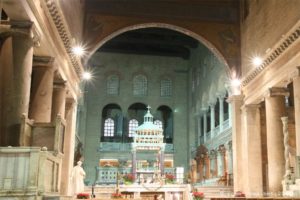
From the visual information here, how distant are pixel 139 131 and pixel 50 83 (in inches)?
521

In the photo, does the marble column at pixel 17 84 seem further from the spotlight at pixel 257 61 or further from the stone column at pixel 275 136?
the spotlight at pixel 257 61

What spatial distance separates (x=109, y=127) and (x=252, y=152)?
71.3 feet

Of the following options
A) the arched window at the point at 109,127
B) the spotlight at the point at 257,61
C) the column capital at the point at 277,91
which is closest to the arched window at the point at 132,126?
the arched window at the point at 109,127

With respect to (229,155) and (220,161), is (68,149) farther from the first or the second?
(220,161)

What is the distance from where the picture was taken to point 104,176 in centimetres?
3312

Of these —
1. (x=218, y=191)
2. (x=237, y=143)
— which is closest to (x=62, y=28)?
(x=237, y=143)

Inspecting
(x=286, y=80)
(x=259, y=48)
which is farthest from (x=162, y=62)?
(x=286, y=80)

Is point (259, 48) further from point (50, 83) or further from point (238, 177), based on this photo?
point (50, 83)

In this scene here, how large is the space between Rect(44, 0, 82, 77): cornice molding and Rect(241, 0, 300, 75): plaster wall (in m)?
8.67

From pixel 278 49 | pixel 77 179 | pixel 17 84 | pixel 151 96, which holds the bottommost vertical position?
pixel 77 179

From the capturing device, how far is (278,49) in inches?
699

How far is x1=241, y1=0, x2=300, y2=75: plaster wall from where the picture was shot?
17562 mm

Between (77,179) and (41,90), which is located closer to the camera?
(41,90)

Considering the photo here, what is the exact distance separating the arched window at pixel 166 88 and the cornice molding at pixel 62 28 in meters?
20.1
